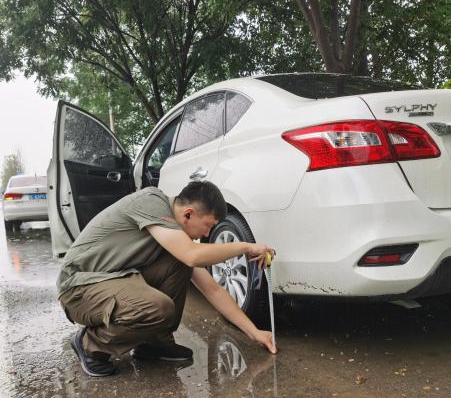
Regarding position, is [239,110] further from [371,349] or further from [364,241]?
[371,349]

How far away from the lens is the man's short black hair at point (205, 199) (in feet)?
8.47

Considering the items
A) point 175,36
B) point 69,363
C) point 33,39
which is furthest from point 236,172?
point 175,36

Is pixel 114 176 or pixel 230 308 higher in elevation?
pixel 114 176

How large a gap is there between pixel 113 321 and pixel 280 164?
1.16m

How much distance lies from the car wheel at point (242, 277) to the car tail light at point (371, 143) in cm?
74

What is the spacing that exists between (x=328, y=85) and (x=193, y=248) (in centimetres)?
150

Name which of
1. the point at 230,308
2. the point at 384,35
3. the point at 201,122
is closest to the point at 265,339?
the point at 230,308

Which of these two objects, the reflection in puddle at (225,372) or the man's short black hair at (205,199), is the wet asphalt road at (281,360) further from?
the man's short black hair at (205,199)

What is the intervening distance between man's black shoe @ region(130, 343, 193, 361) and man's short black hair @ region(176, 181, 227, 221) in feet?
2.62

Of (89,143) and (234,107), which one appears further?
(89,143)

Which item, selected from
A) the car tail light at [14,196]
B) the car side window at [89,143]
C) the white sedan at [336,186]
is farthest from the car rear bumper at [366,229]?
the car tail light at [14,196]

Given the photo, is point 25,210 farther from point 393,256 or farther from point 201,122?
point 393,256

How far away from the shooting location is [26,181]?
1223 centimetres

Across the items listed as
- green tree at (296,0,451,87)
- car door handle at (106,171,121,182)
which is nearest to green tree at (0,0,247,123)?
green tree at (296,0,451,87)
